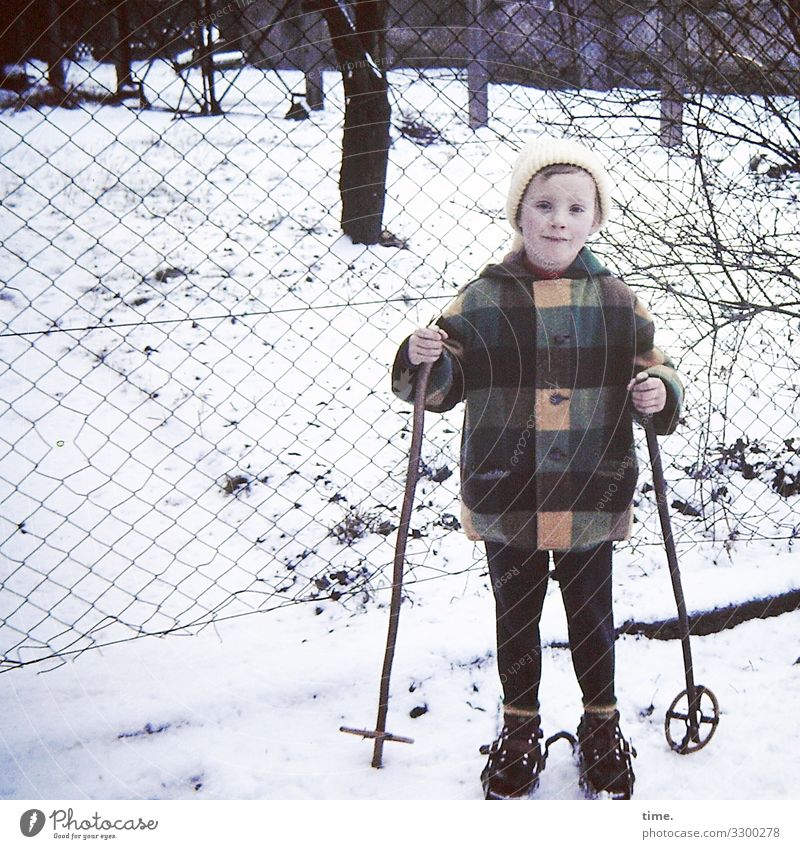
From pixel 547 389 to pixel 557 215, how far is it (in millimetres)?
299

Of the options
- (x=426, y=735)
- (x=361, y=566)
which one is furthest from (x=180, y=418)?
(x=426, y=735)

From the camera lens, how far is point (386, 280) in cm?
241

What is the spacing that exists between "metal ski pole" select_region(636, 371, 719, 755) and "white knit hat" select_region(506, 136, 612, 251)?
0.46 metres

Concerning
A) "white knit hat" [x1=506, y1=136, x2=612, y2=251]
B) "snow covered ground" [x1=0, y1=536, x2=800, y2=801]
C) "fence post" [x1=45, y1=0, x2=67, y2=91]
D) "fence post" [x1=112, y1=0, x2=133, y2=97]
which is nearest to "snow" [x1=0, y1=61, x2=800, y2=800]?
"snow covered ground" [x1=0, y1=536, x2=800, y2=801]

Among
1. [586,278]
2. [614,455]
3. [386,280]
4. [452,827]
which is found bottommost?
[452,827]

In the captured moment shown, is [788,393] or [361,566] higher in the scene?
[788,393]

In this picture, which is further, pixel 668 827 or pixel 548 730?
pixel 548 730

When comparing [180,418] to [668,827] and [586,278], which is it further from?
[668,827]

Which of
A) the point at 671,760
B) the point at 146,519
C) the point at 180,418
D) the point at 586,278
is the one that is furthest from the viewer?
the point at 180,418

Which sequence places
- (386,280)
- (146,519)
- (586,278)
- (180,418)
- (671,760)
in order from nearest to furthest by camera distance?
(586,278), (671,760), (146,519), (180,418), (386,280)

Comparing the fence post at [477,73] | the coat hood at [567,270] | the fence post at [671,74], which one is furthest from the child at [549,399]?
the fence post at [671,74]

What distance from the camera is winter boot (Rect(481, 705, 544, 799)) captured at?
4.50ft

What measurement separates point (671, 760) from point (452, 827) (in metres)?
0.46

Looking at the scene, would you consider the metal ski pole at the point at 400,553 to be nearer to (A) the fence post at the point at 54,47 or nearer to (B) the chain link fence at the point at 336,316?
(B) the chain link fence at the point at 336,316
